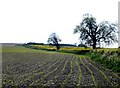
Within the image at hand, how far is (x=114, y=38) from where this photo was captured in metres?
67.2

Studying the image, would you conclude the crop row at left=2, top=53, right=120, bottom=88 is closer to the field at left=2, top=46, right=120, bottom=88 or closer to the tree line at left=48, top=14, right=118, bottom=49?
the field at left=2, top=46, right=120, bottom=88

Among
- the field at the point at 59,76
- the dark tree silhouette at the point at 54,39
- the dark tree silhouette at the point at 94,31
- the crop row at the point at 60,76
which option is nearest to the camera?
the field at the point at 59,76

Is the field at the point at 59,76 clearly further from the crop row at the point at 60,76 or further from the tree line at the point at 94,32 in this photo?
the tree line at the point at 94,32

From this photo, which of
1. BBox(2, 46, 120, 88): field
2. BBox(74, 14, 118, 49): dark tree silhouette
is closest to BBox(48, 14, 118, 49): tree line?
BBox(74, 14, 118, 49): dark tree silhouette

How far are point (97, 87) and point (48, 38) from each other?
10591 cm

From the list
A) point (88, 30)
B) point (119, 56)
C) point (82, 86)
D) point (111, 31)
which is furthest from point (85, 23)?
point (82, 86)

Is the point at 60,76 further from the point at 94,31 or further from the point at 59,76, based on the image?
the point at 94,31

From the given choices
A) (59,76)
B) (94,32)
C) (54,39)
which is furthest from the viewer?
(54,39)

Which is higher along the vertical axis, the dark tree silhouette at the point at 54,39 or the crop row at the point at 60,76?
the dark tree silhouette at the point at 54,39

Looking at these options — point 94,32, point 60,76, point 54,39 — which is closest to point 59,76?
point 60,76

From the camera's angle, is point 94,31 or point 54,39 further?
point 54,39

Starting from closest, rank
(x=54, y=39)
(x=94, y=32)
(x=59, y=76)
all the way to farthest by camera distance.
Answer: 1. (x=59, y=76)
2. (x=94, y=32)
3. (x=54, y=39)

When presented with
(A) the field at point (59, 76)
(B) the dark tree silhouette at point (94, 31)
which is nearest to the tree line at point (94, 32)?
(B) the dark tree silhouette at point (94, 31)

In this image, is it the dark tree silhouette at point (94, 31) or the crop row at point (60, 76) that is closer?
the crop row at point (60, 76)
